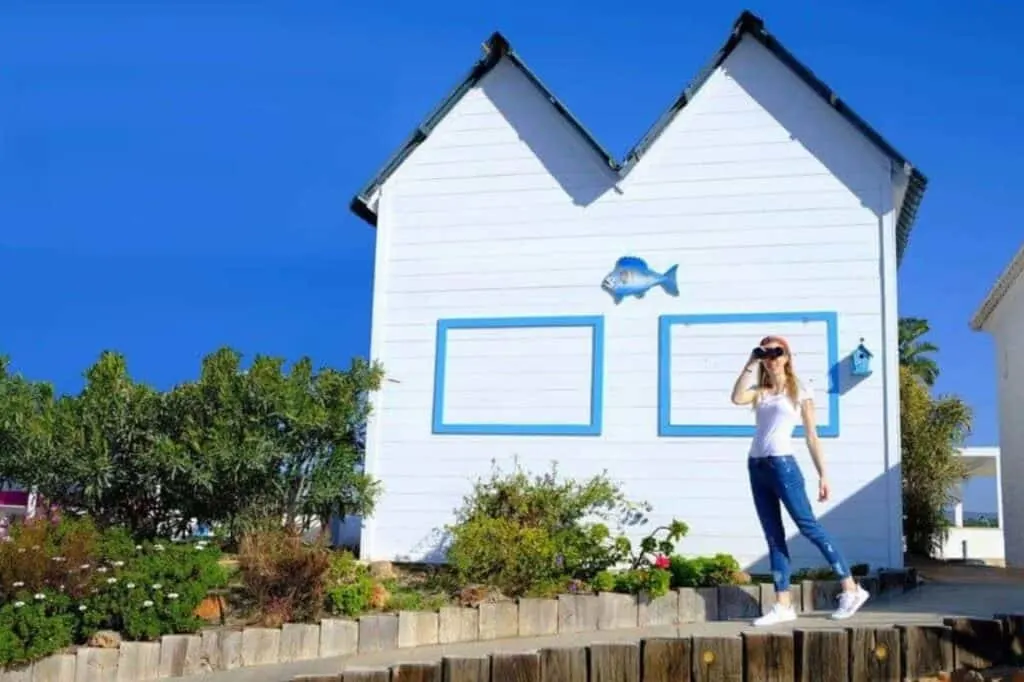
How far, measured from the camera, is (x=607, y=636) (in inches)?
296

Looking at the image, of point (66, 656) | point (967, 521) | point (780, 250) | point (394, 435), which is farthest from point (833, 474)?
point (967, 521)

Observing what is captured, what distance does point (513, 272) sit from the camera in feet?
40.1

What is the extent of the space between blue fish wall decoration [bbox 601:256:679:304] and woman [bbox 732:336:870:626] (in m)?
4.16

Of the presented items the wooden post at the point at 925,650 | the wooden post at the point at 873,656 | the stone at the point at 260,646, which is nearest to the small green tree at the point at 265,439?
the stone at the point at 260,646

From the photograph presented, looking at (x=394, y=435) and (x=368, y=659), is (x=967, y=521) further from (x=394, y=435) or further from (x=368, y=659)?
(x=368, y=659)

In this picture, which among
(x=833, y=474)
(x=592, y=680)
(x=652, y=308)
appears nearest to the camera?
(x=592, y=680)

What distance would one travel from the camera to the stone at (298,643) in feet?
24.9

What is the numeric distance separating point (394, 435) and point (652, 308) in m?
3.48

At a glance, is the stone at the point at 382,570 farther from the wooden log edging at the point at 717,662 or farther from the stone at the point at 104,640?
the wooden log edging at the point at 717,662

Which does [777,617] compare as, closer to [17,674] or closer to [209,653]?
[209,653]

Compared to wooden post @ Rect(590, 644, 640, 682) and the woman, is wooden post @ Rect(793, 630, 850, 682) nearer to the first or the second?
wooden post @ Rect(590, 644, 640, 682)

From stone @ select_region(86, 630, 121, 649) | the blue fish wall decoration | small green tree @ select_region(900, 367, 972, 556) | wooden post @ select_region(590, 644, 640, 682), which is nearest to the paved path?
stone @ select_region(86, 630, 121, 649)

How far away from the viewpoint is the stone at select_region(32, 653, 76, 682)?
7.62 meters

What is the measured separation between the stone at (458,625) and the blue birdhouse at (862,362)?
5.42 metres
